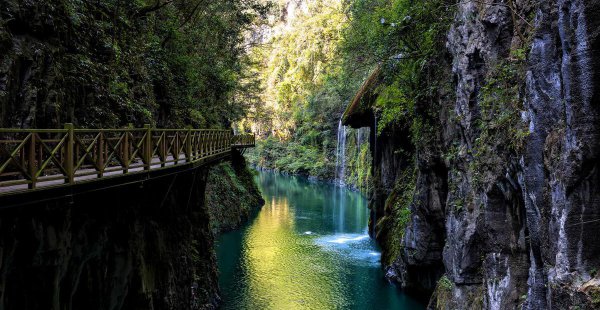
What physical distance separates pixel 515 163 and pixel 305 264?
1523 cm

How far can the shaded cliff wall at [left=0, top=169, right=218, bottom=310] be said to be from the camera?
6.98 m

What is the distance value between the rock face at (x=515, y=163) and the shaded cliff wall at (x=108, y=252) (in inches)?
322

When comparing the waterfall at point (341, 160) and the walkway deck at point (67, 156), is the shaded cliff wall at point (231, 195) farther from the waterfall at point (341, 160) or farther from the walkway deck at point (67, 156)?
the walkway deck at point (67, 156)

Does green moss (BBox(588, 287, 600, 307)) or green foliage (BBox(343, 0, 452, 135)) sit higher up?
green foliage (BBox(343, 0, 452, 135))

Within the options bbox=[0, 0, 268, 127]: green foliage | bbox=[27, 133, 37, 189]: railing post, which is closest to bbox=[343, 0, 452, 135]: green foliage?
bbox=[0, 0, 268, 127]: green foliage

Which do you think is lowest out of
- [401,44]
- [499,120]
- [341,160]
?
[341,160]

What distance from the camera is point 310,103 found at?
2462 inches

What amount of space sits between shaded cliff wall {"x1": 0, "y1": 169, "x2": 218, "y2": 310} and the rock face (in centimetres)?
817

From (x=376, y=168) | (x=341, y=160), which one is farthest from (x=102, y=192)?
(x=341, y=160)

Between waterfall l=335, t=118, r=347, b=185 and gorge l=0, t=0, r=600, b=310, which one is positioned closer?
gorge l=0, t=0, r=600, b=310

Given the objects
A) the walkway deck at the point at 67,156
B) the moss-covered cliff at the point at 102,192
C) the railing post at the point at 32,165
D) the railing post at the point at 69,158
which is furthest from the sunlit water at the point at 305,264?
the railing post at the point at 32,165

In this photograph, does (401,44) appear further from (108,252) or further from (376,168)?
(108,252)

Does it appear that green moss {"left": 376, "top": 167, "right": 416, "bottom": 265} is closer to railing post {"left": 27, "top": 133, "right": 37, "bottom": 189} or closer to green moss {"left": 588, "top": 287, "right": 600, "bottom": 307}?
green moss {"left": 588, "top": 287, "right": 600, "bottom": 307}

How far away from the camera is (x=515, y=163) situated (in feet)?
29.4
